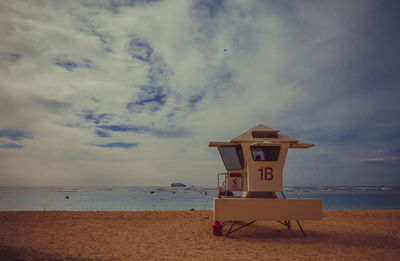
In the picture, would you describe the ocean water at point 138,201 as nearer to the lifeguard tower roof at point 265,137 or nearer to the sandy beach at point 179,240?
the sandy beach at point 179,240

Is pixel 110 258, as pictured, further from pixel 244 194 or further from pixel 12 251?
pixel 244 194

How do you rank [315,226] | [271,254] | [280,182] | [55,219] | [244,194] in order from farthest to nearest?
1. [55,219]
2. [315,226]
3. [244,194]
4. [280,182]
5. [271,254]

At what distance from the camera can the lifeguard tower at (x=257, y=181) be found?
1075 cm

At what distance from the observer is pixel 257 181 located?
36.8 feet

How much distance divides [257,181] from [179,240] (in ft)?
12.2

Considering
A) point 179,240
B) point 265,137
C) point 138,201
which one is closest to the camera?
point 179,240

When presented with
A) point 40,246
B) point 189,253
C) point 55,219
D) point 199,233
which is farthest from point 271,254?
point 55,219

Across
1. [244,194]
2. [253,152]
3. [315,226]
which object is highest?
[253,152]

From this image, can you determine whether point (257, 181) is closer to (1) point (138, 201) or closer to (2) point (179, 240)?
(2) point (179, 240)

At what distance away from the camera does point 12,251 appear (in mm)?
8578

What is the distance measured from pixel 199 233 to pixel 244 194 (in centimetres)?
263

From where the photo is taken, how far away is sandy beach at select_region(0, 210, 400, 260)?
8.70 meters

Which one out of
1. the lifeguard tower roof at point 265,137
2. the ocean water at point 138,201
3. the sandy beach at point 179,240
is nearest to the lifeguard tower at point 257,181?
the lifeguard tower roof at point 265,137

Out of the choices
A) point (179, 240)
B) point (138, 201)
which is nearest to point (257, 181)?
point (179, 240)
